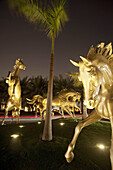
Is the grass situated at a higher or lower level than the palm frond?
lower

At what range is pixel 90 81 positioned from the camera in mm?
1803

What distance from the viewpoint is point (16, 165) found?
2420 mm

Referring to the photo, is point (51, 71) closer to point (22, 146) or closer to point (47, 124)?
point (47, 124)

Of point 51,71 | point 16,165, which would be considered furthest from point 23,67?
point 16,165

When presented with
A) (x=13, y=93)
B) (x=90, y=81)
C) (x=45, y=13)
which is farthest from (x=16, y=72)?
(x=90, y=81)

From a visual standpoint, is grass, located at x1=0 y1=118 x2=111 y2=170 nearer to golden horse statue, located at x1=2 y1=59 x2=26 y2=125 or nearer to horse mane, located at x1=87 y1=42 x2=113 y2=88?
horse mane, located at x1=87 y1=42 x2=113 y2=88

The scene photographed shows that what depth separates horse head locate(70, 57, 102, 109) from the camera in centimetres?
176

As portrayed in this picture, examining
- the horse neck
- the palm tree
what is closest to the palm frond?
the palm tree

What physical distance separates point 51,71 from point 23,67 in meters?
3.97

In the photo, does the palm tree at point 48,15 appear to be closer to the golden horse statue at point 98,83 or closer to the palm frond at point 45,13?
the palm frond at point 45,13

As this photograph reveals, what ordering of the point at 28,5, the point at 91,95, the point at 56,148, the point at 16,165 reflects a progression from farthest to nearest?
the point at 28,5
the point at 56,148
the point at 16,165
the point at 91,95

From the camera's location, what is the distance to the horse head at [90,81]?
69.2 inches

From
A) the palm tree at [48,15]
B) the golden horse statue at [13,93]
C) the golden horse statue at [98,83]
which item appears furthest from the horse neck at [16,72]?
the golden horse statue at [98,83]

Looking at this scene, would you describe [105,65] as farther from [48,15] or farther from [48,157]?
[48,15]
